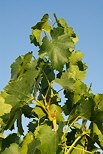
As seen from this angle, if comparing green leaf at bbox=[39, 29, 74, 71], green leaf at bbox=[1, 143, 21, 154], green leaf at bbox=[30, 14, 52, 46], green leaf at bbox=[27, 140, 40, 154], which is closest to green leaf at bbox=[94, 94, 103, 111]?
green leaf at bbox=[39, 29, 74, 71]

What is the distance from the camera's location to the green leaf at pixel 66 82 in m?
3.32

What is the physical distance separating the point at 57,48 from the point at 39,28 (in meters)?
0.49

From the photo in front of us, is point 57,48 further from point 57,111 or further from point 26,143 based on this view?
point 26,143

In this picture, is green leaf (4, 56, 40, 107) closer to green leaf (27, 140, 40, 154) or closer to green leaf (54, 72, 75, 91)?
green leaf (54, 72, 75, 91)

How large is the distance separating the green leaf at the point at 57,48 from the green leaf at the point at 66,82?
0.18 m

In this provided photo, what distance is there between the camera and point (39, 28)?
373 centimetres

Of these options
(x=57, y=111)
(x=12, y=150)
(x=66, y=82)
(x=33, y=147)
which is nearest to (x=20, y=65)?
(x=66, y=82)

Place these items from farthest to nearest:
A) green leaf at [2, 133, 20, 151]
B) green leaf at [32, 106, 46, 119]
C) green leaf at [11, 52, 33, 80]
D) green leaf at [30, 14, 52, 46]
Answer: green leaf at [30, 14, 52, 46] < green leaf at [11, 52, 33, 80] < green leaf at [2, 133, 20, 151] < green leaf at [32, 106, 46, 119]

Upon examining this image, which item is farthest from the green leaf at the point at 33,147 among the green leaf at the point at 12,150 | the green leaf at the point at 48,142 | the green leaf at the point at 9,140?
the green leaf at the point at 9,140

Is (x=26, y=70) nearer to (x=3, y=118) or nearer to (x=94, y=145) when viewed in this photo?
(x=3, y=118)

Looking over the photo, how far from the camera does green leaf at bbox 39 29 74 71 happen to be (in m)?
3.31

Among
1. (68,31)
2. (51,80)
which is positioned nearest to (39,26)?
(68,31)

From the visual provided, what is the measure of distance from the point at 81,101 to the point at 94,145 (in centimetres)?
56

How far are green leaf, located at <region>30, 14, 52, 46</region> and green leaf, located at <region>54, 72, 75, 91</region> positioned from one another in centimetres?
54
